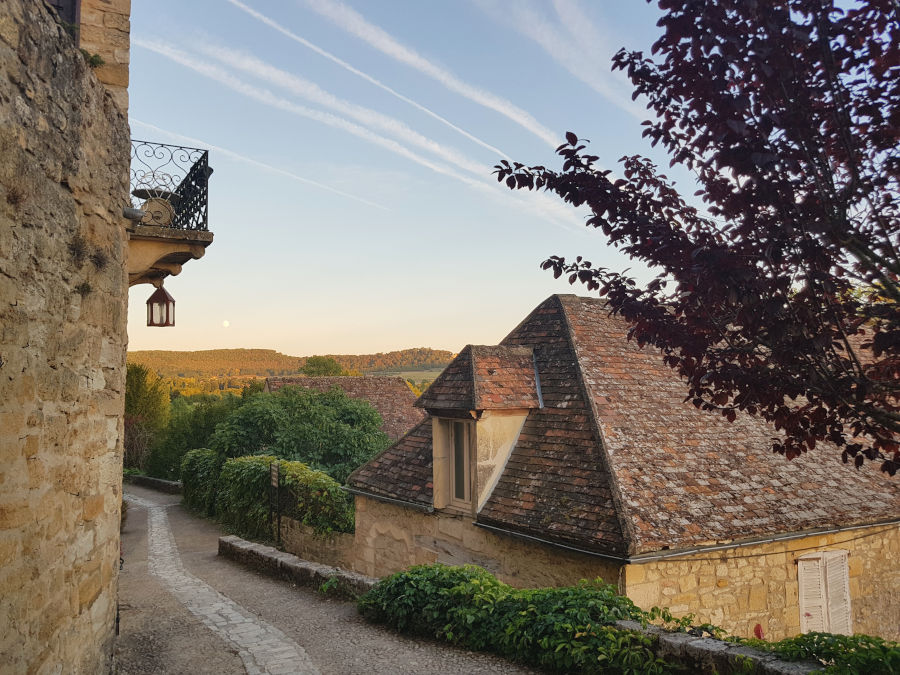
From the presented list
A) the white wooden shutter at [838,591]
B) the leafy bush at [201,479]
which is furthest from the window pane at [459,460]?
the leafy bush at [201,479]

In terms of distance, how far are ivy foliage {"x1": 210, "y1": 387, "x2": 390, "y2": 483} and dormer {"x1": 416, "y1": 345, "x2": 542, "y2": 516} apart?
34.8 feet

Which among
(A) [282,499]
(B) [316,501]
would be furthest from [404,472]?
(A) [282,499]

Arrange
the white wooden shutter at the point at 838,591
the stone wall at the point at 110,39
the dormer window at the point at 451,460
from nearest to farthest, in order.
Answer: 1. the stone wall at the point at 110,39
2. the white wooden shutter at the point at 838,591
3. the dormer window at the point at 451,460

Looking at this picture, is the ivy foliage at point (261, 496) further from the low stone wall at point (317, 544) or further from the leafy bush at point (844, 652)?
the leafy bush at point (844, 652)

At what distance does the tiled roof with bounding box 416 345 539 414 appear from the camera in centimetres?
993

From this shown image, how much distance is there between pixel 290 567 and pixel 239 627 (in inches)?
98.1

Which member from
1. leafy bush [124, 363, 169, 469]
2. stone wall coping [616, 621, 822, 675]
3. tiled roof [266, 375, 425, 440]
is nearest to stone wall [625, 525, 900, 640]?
stone wall coping [616, 621, 822, 675]

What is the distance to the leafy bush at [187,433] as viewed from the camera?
31.3 meters

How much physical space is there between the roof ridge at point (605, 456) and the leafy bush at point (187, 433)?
22265mm

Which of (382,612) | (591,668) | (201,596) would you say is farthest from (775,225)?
(201,596)

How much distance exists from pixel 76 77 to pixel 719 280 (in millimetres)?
4119

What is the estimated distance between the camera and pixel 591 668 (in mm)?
5250

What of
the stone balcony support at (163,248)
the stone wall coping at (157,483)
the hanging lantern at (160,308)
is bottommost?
the stone wall coping at (157,483)

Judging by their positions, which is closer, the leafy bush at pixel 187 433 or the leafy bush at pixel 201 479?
the leafy bush at pixel 201 479
